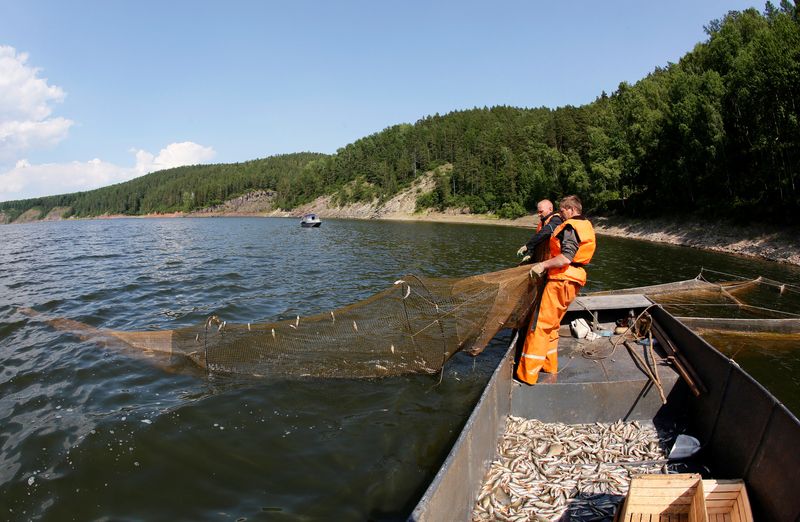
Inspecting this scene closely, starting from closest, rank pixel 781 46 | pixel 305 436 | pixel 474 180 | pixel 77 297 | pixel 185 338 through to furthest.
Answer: pixel 305 436, pixel 185 338, pixel 77 297, pixel 781 46, pixel 474 180

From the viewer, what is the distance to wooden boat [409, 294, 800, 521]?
4977 mm

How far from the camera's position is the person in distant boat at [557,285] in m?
8.19

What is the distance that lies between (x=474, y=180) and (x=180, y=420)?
111004 mm

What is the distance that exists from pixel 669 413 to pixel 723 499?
3.30m

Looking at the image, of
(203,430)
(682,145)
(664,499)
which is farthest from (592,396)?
(682,145)

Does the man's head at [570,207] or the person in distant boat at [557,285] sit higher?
the man's head at [570,207]

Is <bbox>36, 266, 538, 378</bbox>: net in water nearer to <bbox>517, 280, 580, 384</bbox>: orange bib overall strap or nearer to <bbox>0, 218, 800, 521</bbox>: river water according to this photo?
<bbox>0, 218, 800, 521</bbox>: river water

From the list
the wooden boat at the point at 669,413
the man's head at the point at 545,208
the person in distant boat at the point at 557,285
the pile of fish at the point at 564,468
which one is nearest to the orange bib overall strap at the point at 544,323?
the person in distant boat at the point at 557,285

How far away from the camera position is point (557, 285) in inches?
325

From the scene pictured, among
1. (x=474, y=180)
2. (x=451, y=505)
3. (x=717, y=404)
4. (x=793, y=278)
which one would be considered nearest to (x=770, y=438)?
(x=717, y=404)

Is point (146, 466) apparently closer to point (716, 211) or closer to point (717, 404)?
point (717, 404)

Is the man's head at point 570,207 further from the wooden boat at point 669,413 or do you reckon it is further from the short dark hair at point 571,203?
the wooden boat at point 669,413

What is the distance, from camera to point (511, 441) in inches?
290

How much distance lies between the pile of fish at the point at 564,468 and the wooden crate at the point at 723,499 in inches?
36.2
